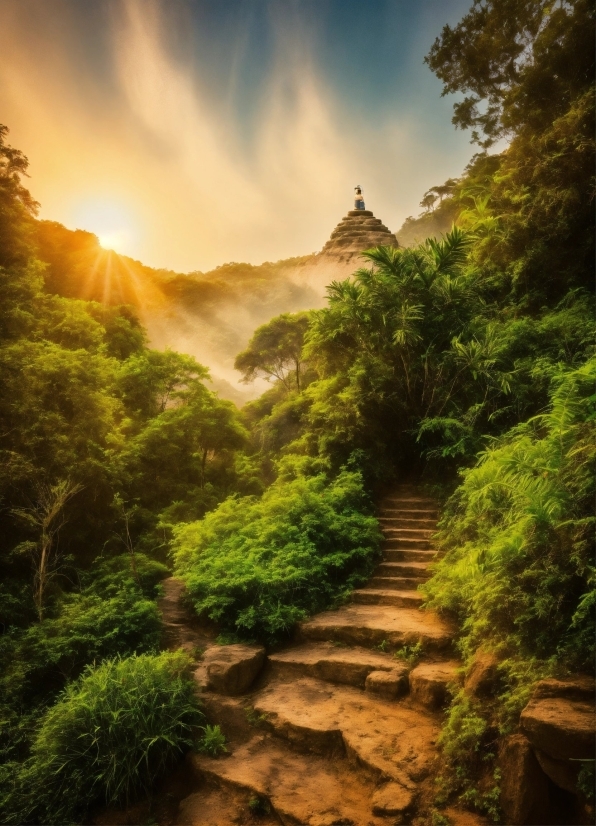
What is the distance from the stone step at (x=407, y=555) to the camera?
7230 millimetres

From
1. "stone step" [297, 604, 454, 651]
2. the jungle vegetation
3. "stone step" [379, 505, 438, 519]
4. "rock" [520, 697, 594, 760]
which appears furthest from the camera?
"stone step" [379, 505, 438, 519]

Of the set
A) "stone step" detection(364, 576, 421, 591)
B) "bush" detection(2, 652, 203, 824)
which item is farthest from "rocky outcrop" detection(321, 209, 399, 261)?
"bush" detection(2, 652, 203, 824)

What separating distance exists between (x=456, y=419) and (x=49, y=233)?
2397 cm

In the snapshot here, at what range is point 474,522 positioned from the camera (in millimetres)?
6027

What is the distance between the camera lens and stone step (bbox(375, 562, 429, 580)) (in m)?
6.80

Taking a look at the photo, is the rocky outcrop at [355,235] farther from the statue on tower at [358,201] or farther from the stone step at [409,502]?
the stone step at [409,502]

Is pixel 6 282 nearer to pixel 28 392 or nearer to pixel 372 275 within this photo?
pixel 28 392

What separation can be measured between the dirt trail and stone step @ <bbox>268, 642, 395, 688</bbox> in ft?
0.04

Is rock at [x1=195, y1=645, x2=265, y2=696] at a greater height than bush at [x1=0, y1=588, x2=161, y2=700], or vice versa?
bush at [x1=0, y1=588, x2=161, y2=700]

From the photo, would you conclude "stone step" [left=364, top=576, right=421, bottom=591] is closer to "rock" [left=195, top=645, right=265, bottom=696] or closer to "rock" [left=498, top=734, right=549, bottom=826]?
"rock" [left=195, top=645, right=265, bottom=696]

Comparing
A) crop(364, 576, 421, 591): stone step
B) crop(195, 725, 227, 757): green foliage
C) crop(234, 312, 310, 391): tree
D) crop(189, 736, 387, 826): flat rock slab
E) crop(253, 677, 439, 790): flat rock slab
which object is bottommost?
crop(189, 736, 387, 826): flat rock slab

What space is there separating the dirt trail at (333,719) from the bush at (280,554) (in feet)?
1.28

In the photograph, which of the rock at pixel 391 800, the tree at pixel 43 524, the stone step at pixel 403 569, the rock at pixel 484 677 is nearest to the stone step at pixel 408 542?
the stone step at pixel 403 569

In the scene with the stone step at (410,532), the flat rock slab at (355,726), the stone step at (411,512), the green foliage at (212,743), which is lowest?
the green foliage at (212,743)
